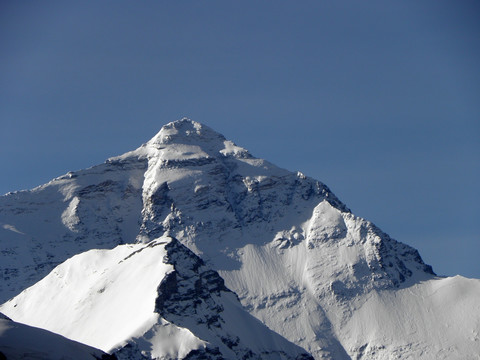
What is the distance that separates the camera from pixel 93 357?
272 feet

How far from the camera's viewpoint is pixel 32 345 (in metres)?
79.2

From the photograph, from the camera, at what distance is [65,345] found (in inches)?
3155

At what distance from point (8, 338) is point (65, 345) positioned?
4146mm

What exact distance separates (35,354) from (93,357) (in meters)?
5.66

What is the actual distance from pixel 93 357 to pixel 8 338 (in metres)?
7.14

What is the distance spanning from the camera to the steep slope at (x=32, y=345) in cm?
7812

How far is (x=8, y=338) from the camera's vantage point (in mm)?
78750

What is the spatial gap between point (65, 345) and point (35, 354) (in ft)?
8.25

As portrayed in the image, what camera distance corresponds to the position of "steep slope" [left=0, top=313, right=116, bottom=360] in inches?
3076

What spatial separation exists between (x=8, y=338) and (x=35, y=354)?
7.45ft

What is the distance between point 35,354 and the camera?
78.5 m
